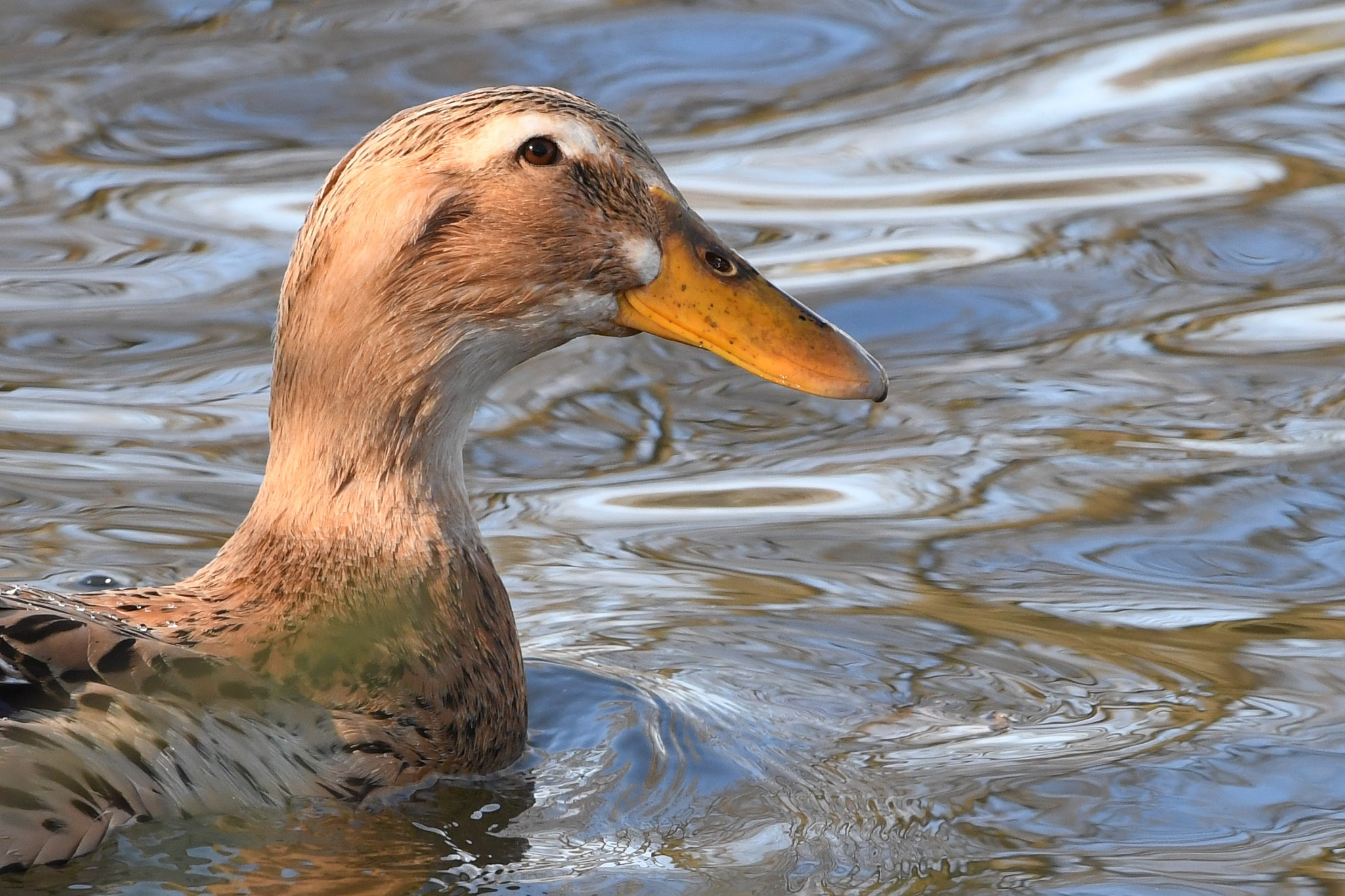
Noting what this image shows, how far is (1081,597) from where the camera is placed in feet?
21.0

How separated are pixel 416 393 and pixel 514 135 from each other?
62cm

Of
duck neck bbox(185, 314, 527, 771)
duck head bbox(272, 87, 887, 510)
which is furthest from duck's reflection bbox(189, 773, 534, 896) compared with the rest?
duck head bbox(272, 87, 887, 510)

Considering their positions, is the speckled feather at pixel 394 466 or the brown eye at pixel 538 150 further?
the brown eye at pixel 538 150

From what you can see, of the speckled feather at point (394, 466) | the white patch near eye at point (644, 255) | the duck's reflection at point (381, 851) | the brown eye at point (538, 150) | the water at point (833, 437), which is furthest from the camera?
the white patch near eye at point (644, 255)

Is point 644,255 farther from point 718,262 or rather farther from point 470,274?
point 470,274

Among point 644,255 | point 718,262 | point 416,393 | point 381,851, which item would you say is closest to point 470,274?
point 416,393

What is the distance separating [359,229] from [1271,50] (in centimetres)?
714

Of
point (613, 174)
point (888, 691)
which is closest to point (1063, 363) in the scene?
point (888, 691)

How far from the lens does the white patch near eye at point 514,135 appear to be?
16.5 ft

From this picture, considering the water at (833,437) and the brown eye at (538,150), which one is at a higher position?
the brown eye at (538,150)

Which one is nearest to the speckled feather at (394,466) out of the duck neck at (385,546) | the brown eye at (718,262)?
the duck neck at (385,546)

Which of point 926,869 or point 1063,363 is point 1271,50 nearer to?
point 1063,363

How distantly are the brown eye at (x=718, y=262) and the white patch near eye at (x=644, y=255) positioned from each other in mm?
113

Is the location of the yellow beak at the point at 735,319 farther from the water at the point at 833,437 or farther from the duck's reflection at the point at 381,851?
the duck's reflection at the point at 381,851
